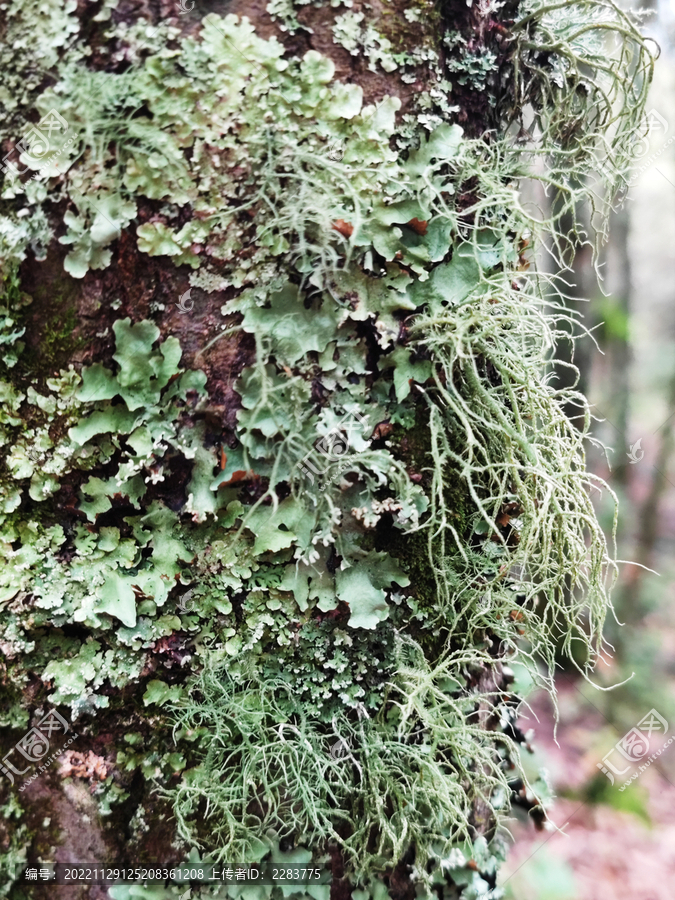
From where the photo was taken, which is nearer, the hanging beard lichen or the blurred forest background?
the hanging beard lichen

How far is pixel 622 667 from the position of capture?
329 centimetres

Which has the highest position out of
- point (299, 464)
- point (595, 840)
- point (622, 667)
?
point (299, 464)

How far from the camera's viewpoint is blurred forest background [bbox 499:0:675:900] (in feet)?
7.72

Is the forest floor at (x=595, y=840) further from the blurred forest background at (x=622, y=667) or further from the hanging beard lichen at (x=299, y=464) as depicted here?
the hanging beard lichen at (x=299, y=464)

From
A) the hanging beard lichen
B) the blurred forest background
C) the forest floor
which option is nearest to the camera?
the hanging beard lichen

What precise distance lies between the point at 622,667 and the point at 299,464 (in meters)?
3.20
